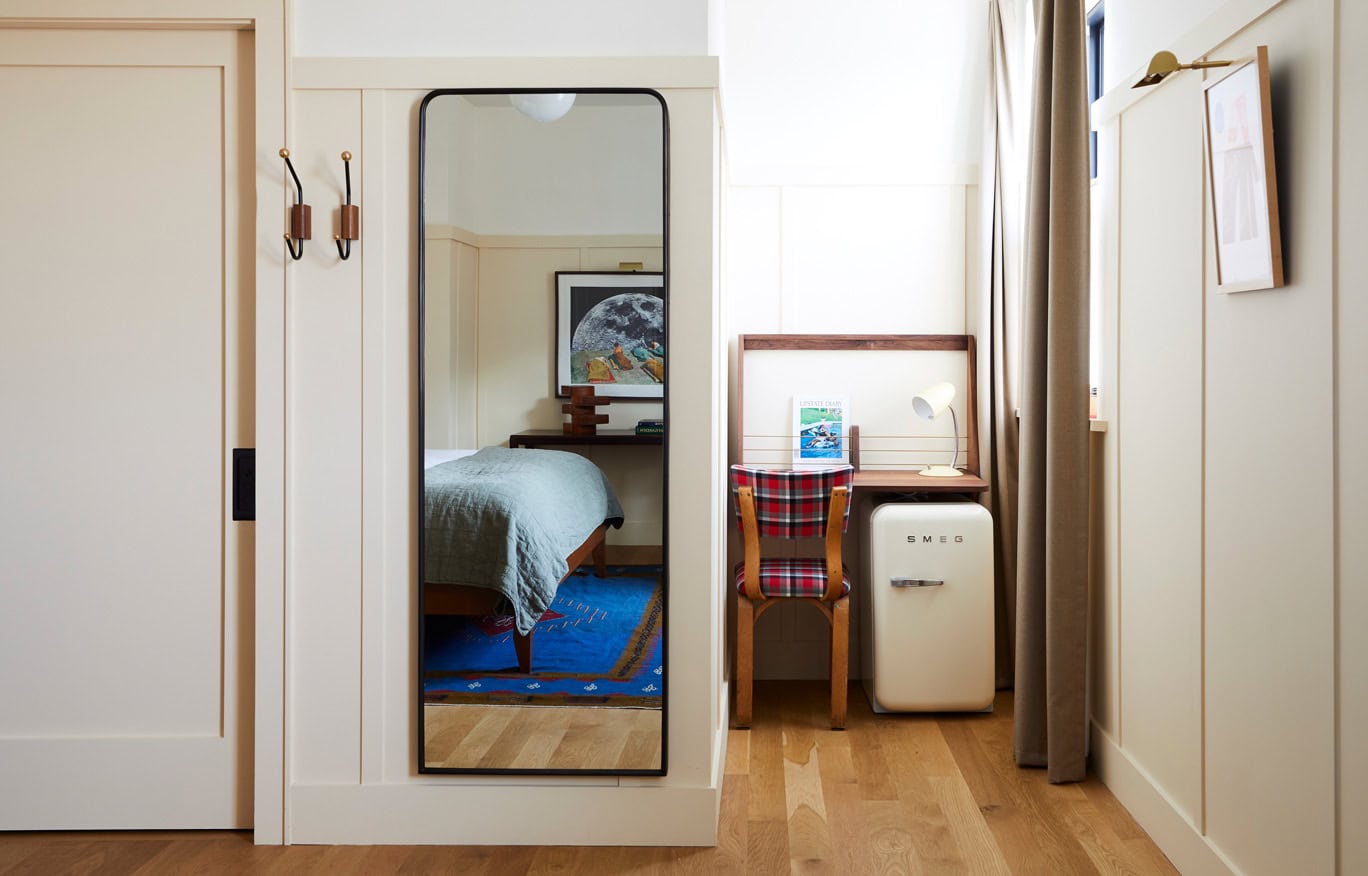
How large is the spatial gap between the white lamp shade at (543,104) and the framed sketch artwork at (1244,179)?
1398 mm

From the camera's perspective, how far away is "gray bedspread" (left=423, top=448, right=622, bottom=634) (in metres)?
2.25

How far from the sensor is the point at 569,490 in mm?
2279

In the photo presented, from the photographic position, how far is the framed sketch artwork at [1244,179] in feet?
5.67

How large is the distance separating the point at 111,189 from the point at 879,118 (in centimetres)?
263

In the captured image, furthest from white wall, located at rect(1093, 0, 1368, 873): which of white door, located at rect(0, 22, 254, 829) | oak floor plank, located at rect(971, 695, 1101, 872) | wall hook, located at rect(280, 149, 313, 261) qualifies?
white door, located at rect(0, 22, 254, 829)

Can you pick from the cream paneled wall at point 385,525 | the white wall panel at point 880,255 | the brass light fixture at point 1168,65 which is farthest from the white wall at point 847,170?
the brass light fixture at point 1168,65

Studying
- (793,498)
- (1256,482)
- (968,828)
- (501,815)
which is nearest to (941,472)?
(793,498)

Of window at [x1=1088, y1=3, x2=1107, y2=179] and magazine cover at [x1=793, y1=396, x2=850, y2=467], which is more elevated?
window at [x1=1088, y1=3, x2=1107, y2=179]

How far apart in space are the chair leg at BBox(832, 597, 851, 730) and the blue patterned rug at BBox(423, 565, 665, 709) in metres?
1.04

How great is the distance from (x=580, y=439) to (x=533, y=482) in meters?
0.16

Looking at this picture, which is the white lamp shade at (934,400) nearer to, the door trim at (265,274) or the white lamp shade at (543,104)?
the white lamp shade at (543,104)

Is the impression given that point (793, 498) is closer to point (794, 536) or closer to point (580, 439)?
point (794, 536)

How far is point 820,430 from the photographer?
3.56 metres

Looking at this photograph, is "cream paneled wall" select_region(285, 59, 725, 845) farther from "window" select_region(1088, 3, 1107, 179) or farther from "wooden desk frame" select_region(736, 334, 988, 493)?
"window" select_region(1088, 3, 1107, 179)
